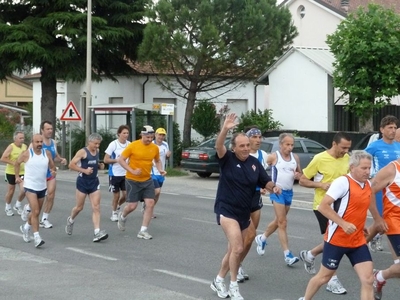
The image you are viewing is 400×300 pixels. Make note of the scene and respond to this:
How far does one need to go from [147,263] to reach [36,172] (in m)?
2.57

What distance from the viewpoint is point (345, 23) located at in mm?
29516

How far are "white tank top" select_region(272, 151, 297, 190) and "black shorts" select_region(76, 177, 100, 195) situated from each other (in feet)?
12.0

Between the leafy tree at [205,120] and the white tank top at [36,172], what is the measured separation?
23.8 meters

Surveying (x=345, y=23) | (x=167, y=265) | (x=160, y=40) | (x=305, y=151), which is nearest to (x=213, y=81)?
(x=160, y=40)

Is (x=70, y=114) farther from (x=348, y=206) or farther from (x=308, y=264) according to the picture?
(x=348, y=206)

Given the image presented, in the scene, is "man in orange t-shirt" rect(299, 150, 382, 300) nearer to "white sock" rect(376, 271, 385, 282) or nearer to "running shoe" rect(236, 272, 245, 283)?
"white sock" rect(376, 271, 385, 282)

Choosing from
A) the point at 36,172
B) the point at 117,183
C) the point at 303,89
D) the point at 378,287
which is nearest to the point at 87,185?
the point at 36,172

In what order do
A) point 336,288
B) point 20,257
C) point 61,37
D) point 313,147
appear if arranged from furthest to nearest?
point 61,37, point 313,147, point 20,257, point 336,288

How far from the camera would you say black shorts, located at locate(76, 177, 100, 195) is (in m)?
13.4

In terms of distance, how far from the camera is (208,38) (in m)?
31.8

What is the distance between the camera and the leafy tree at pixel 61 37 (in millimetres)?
35094

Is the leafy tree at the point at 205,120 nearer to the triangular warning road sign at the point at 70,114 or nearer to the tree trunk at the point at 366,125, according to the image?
the triangular warning road sign at the point at 70,114

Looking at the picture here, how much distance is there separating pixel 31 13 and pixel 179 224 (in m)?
23.7

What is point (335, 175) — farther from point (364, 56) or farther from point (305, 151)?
point (364, 56)
